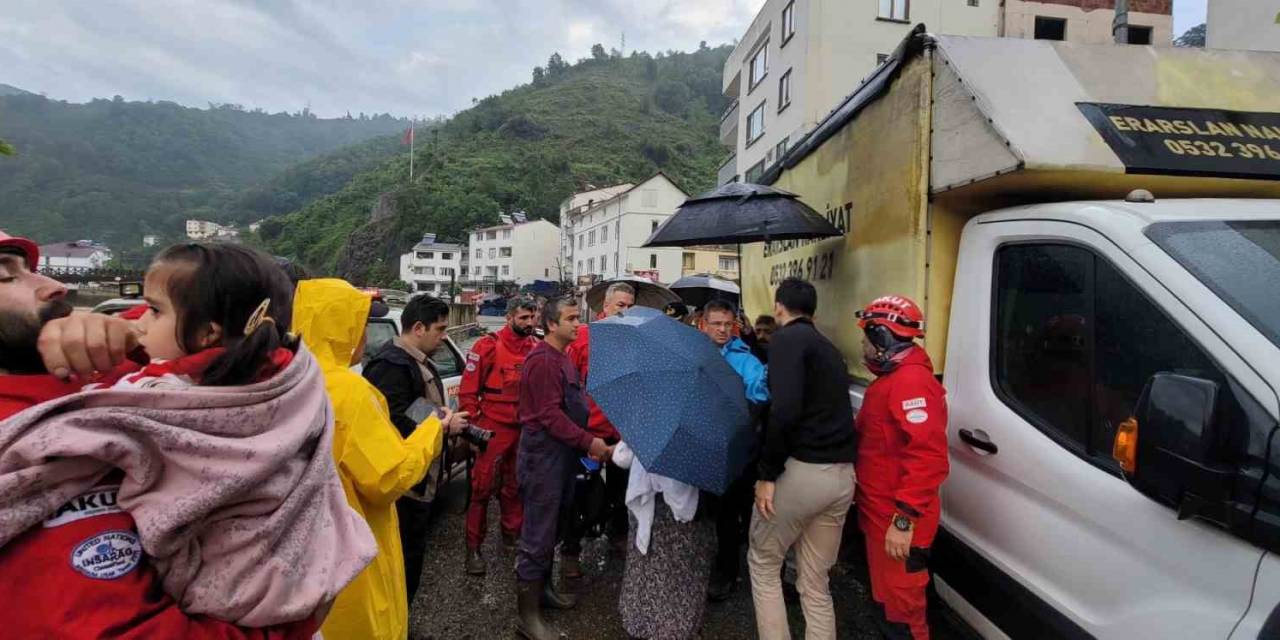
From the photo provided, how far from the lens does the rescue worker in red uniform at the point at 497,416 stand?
387 centimetres

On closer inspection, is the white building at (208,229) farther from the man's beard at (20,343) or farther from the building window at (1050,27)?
the man's beard at (20,343)

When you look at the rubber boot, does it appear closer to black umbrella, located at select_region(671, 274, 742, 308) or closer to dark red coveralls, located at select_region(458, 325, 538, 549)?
dark red coveralls, located at select_region(458, 325, 538, 549)

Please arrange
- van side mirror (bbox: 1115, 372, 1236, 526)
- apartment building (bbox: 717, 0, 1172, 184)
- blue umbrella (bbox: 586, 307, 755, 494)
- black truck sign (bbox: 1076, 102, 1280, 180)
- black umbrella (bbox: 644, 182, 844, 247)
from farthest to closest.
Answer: apartment building (bbox: 717, 0, 1172, 184), black umbrella (bbox: 644, 182, 844, 247), blue umbrella (bbox: 586, 307, 755, 494), black truck sign (bbox: 1076, 102, 1280, 180), van side mirror (bbox: 1115, 372, 1236, 526)

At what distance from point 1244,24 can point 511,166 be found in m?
72.2

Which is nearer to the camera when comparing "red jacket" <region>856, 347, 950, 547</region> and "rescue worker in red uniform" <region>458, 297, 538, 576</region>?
"red jacket" <region>856, 347, 950, 547</region>

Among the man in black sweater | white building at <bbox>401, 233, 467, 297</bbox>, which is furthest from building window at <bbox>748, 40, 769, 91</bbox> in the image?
white building at <bbox>401, 233, 467, 297</bbox>

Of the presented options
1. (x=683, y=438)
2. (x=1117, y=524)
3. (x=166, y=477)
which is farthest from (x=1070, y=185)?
(x=166, y=477)

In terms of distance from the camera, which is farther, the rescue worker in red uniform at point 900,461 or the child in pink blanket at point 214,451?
the rescue worker in red uniform at point 900,461

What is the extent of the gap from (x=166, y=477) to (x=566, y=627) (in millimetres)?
2930

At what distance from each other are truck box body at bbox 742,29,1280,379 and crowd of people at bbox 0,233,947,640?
56 cm

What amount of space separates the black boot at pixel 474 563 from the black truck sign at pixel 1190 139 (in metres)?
4.04

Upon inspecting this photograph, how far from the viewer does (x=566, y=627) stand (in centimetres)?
338

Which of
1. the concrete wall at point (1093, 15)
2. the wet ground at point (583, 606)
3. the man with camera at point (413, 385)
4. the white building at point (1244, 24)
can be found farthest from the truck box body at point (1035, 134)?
the concrete wall at point (1093, 15)

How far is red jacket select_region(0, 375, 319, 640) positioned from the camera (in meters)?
0.80
